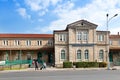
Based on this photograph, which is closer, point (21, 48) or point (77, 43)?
point (77, 43)

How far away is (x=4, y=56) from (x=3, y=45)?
116 inches

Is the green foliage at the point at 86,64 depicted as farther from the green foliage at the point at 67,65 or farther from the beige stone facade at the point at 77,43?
the beige stone facade at the point at 77,43

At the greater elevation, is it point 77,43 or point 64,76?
point 77,43

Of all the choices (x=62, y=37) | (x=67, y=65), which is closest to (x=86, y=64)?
(x=67, y=65)

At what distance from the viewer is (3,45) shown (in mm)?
68562

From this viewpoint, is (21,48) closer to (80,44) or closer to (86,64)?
(80,44)

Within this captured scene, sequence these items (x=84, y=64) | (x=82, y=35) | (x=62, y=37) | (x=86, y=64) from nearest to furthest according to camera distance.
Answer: (x=84, y=64)
(x=86, y=64)
(x=82, y=35)
(x=62, y=37)

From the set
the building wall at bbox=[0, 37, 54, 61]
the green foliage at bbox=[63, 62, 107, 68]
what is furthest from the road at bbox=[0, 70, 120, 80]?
the building wall at bbox=[0, 37, 54, 61]

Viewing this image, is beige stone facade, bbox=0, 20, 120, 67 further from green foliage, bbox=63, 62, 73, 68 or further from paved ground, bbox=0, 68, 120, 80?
paved ground, bbox=0, 68, 120, 80

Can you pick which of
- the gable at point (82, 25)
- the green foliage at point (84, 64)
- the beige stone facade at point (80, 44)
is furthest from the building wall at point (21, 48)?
the green foliage at point (84, 64)

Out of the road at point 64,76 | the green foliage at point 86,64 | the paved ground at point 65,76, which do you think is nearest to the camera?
the road at point 64,76

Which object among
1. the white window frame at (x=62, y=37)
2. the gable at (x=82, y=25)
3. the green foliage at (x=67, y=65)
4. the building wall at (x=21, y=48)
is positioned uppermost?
the gable at (x=82, y=25)

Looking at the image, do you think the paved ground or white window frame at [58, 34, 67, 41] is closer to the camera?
the paved ground

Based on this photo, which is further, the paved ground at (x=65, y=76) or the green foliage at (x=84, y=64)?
the green foliage at (x=84, y=64)
